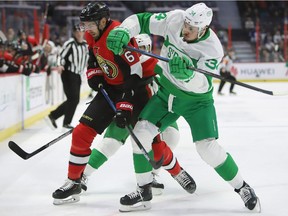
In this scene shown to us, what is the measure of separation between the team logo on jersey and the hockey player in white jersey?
212mm

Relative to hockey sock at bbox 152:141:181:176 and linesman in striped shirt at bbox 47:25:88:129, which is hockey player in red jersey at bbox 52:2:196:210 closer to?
hockey sock at bbox 152:141:181:176

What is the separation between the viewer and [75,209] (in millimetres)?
2494

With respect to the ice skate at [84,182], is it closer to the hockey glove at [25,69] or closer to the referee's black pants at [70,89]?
the referee's black pants at [70,89]

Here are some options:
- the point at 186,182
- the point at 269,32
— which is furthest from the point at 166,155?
the point at 269,32

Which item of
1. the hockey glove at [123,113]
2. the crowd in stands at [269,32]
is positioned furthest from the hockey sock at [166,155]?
the crowd in stands at [269,32]

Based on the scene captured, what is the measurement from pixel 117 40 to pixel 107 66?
0.99ft

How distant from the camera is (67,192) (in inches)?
101

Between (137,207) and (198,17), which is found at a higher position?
(198,17)

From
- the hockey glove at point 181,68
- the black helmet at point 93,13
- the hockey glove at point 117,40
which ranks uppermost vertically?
the black helmet at point 93,13

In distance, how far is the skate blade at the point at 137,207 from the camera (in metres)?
2.45

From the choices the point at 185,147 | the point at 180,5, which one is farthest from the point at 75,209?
the point at 180,5

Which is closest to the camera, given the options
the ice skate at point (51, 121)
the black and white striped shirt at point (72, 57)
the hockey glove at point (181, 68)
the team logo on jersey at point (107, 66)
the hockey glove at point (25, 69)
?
the hockey glove at point (181, 68)

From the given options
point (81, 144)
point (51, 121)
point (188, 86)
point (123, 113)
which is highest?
point (188, 86)

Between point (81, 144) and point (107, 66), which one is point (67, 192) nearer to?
point (81, 144)
